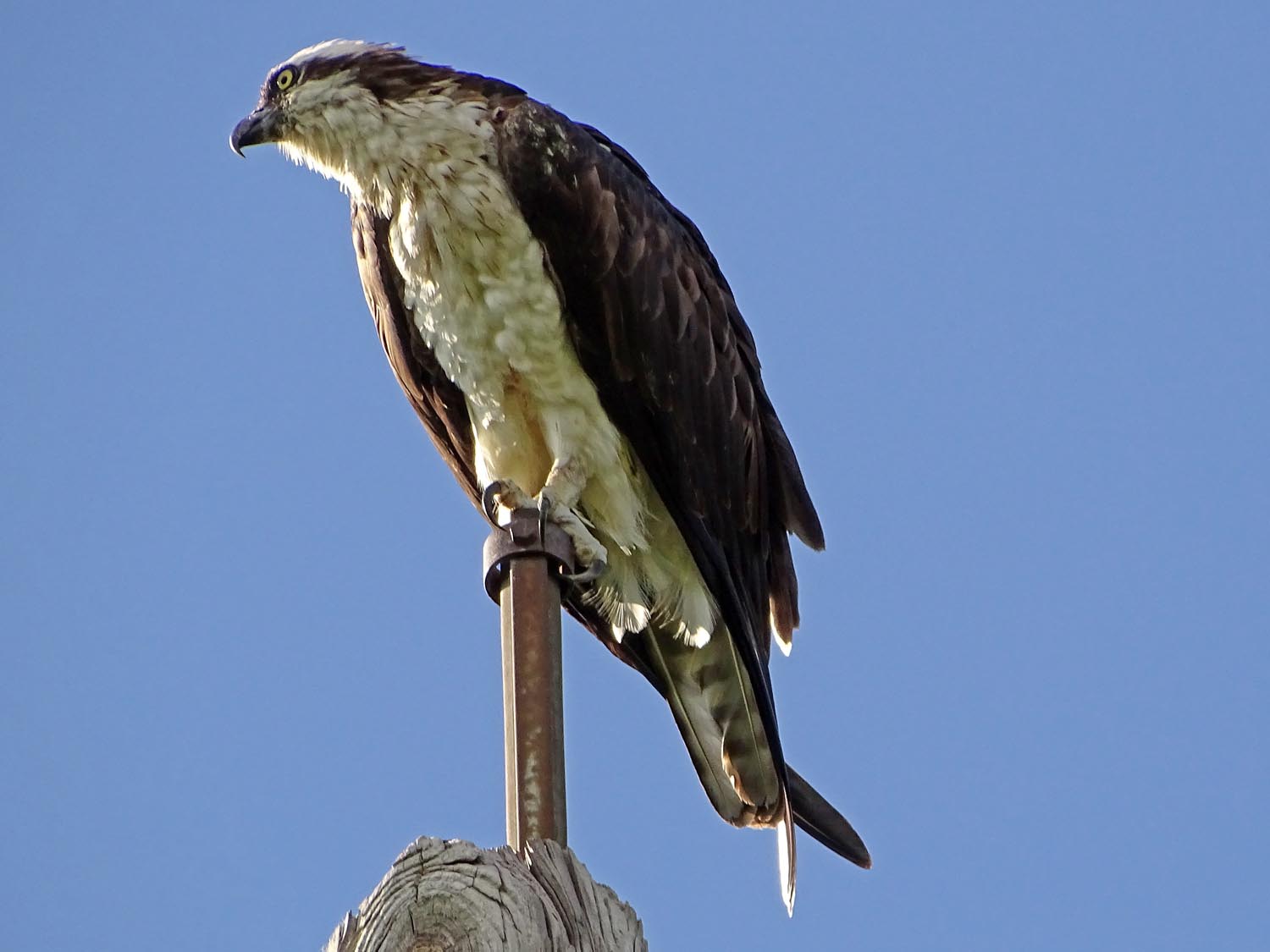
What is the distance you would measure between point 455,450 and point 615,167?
3.82 ft

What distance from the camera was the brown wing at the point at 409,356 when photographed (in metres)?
6.14

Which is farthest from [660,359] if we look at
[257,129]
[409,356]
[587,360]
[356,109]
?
[257,129]

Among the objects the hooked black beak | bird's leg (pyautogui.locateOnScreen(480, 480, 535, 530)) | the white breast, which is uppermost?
the hooked black beak

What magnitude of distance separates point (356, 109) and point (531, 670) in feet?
9.64

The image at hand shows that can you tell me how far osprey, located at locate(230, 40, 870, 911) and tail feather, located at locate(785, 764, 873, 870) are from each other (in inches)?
2.8

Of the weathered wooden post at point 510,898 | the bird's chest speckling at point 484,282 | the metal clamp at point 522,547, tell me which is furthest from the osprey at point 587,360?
the weathered wooden post at point 510,898

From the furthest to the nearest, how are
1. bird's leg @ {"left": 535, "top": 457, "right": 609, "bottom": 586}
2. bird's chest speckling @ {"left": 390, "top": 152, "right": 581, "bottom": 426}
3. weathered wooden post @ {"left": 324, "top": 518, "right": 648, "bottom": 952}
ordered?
bird's chest speckling @ {"left": 390, "top": 152, "right": 581, "bottom": 426}
bird's leg @ {"left": 535, "top": 457, "right": 609, "bottom": 586}
weathered wooden post @ {"left": 324, "top": 518, "right": 648, "bottom": 952}

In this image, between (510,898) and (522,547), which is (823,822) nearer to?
(522,547)

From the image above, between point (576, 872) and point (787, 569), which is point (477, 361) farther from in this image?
point (576, 872)

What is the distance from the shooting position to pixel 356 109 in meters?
6.14

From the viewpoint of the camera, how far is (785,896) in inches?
205

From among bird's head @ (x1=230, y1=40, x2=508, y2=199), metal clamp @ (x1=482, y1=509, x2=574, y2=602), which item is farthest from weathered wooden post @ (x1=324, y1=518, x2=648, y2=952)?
bird's head @ (x1=230, y1=40, x2=508, y2=199)

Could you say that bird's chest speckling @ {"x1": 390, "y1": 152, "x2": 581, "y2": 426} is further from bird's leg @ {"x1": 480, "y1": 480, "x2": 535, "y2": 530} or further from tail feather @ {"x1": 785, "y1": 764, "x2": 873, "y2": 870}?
tail feather @ {"x1": 785, "y1": 764, "x2": 873, "y2": 870}

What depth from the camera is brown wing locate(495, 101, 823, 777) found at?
5.87 meters
